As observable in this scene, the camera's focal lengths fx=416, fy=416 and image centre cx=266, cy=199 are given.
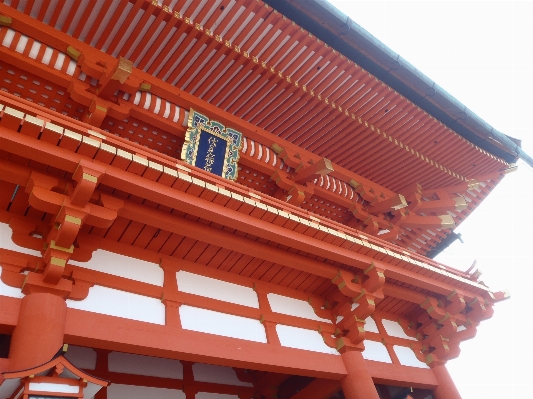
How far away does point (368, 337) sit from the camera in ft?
23.7

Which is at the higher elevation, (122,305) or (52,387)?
(122,305)

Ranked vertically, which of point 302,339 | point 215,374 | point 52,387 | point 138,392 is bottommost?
point 52,387

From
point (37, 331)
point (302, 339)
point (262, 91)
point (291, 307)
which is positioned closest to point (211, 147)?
point (262, 91)

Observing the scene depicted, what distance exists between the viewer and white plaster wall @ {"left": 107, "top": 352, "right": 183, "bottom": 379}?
6102 millimetres

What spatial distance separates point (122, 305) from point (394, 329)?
5.38m

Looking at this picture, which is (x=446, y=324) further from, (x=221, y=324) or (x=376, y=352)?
(x=221, y=324)

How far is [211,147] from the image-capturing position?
6.61m

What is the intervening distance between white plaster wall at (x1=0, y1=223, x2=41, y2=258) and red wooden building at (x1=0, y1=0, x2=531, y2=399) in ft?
0.07

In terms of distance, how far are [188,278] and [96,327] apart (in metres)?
1.58

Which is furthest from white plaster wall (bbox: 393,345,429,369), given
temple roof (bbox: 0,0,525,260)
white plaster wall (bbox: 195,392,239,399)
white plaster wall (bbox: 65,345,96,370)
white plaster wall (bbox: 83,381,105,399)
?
white plaster wall (bbox: 83,381,105,399)

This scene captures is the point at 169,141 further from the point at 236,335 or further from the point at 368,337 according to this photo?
the point at 368,337

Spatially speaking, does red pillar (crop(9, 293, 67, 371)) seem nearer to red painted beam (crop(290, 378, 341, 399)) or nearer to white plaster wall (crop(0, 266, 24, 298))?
white plaster wall (crop(0, 266, 24, 298))

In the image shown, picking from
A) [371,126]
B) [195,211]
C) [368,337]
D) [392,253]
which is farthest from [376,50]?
[368,337]

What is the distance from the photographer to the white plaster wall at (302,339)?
19.8ft
